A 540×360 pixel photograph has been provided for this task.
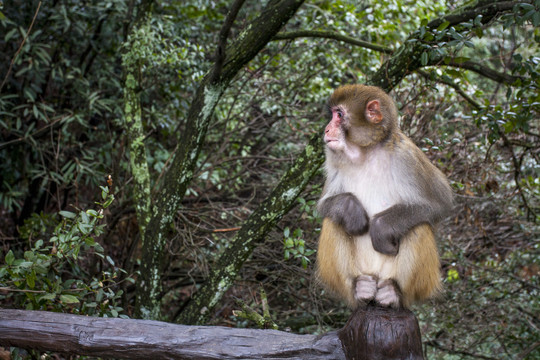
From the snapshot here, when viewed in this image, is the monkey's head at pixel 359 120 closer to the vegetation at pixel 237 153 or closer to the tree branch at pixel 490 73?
the vegetation at pixel 237 153

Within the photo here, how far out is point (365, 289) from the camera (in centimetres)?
260

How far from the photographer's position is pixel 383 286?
2594 mm

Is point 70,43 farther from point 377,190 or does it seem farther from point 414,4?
point 377,190

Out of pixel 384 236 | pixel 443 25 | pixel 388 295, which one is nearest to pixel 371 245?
pixel 384 236

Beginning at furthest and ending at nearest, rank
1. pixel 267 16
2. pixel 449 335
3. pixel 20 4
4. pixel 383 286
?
pixel 20 4 → pixel 449 335 → pixel 267 16 → pixel 383 286

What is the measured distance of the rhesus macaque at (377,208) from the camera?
2607mm

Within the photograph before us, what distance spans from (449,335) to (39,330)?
11.7 feet

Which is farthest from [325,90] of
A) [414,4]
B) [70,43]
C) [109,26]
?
[70,43]

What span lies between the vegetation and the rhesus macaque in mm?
825

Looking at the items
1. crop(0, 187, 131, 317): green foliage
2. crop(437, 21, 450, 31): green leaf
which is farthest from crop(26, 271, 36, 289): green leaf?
crop(437, 21, 450, 31): green leaf

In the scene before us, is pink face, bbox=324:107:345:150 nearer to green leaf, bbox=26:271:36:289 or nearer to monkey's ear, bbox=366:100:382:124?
monkey's ear, bbox=366:100:382:124

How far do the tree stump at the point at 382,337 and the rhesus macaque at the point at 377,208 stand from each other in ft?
0.87

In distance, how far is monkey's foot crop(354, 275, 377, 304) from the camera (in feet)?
8.50

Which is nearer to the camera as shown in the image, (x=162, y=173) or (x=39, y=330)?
(x=39, y=330)
